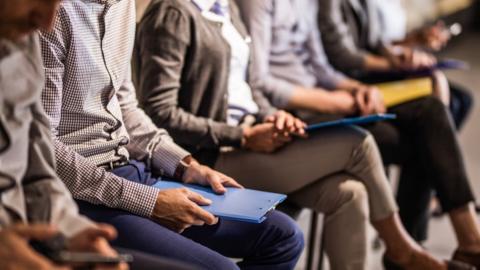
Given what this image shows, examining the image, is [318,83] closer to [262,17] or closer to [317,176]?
[262,17]

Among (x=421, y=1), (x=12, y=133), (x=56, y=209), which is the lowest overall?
(x=421, y=1)

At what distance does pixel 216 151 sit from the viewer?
79.6 inches

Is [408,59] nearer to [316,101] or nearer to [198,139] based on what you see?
[316,101]

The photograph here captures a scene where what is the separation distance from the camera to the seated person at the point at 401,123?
2297 millimetres

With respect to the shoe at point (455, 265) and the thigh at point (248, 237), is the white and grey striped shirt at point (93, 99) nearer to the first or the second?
the thigh at point (248, 237)

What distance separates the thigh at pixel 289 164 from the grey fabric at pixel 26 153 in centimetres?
78

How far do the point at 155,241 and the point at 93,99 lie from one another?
358mm

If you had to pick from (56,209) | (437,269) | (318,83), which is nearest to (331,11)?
(318,83)

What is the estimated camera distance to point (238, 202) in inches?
64.5

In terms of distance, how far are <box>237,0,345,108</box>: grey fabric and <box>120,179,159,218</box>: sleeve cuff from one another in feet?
2.61

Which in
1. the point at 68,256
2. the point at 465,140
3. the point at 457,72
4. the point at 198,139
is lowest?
the point at 457,72

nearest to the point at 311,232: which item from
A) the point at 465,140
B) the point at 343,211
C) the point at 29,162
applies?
the point at 343,211

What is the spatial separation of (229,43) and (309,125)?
0.32 meters

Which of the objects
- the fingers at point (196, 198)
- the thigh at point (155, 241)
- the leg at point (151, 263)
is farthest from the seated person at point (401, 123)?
the leg at point (151, 263)
